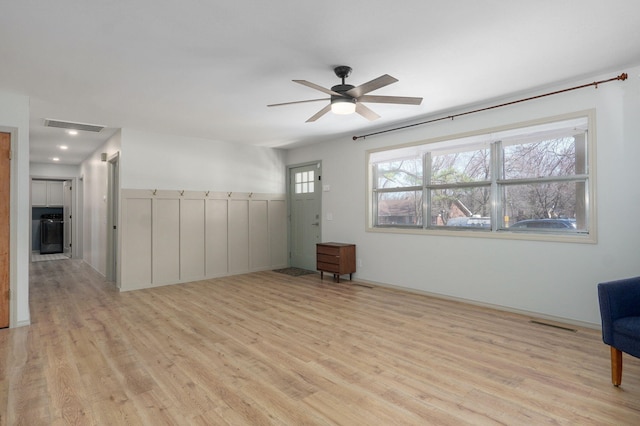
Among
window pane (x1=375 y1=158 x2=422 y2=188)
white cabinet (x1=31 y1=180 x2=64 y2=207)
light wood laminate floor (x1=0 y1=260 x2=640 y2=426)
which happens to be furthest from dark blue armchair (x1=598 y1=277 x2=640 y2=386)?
white cabinet (x1=31 y1=180 x2=64 y2=207)

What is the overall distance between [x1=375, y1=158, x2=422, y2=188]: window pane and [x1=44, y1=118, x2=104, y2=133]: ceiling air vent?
4518mm

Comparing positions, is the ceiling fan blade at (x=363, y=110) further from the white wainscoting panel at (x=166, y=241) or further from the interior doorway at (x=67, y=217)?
the interior doorway at (x=67, y=217)

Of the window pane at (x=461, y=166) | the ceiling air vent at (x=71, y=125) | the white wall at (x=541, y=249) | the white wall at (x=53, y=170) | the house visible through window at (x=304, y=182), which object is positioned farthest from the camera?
the white wall at (x=53, y=170)

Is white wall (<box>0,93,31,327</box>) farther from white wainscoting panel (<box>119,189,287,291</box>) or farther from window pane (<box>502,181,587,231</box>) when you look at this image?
window pane (<box>502,181,587,231</box>)

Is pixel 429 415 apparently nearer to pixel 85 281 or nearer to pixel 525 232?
pixel 525 232

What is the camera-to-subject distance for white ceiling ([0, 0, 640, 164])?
221 cm

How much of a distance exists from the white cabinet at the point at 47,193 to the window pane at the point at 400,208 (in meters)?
9.71

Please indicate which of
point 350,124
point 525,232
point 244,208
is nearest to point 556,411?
point 525,232

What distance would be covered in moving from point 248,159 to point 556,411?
594 cm

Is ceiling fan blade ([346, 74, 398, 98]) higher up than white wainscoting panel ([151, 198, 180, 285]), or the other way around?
ceiling fan blade ([346, 74, 398, 98])

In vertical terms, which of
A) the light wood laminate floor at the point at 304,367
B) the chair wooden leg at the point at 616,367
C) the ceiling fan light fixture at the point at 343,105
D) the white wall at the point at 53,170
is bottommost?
the light wood laminate floor at the point at 304,367

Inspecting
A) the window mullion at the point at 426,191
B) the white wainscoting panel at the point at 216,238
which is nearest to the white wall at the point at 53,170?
the white wainscoting panel at the point at 216,238

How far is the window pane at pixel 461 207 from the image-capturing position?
14.2 feet

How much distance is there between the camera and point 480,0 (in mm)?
2119
